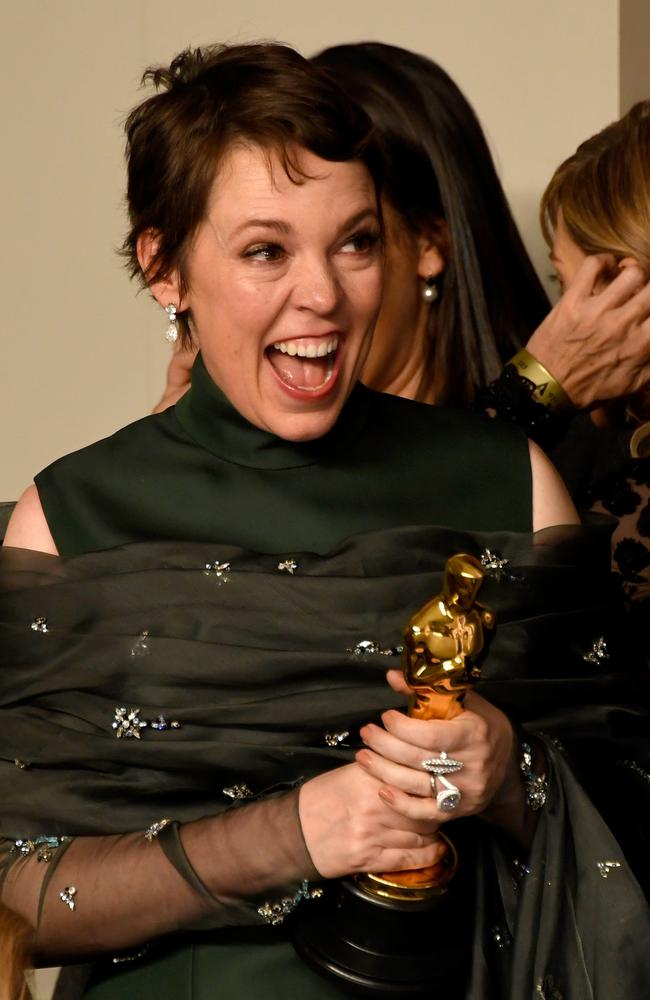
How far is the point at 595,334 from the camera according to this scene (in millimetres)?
1981

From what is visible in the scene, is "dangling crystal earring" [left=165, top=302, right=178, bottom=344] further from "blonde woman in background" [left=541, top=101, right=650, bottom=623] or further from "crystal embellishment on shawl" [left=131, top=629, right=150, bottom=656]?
"blonde woman in background" [left=541, top=101, right=650, bottom=623]

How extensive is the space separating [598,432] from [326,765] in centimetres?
78

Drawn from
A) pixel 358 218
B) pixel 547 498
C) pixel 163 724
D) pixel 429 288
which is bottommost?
pixel 163 724

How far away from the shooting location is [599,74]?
2385 mm

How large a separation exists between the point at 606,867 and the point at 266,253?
0.64 meters

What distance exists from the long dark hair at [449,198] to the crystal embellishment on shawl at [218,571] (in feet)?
2.10

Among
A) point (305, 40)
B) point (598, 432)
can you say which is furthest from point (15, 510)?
point (305, 40)

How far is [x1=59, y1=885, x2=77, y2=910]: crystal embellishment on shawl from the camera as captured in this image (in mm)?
1383

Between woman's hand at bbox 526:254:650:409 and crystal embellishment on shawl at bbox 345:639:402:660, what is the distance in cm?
62

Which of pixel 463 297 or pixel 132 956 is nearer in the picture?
pixel 132 956

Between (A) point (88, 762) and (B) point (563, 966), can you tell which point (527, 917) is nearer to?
(B) point (563, 966)

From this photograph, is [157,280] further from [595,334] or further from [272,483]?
[595,334]

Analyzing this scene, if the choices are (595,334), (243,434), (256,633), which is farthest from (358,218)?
(595,334)

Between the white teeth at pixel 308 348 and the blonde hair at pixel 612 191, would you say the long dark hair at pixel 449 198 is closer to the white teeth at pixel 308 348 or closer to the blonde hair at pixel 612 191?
the blonde hair at pixel 612 191
